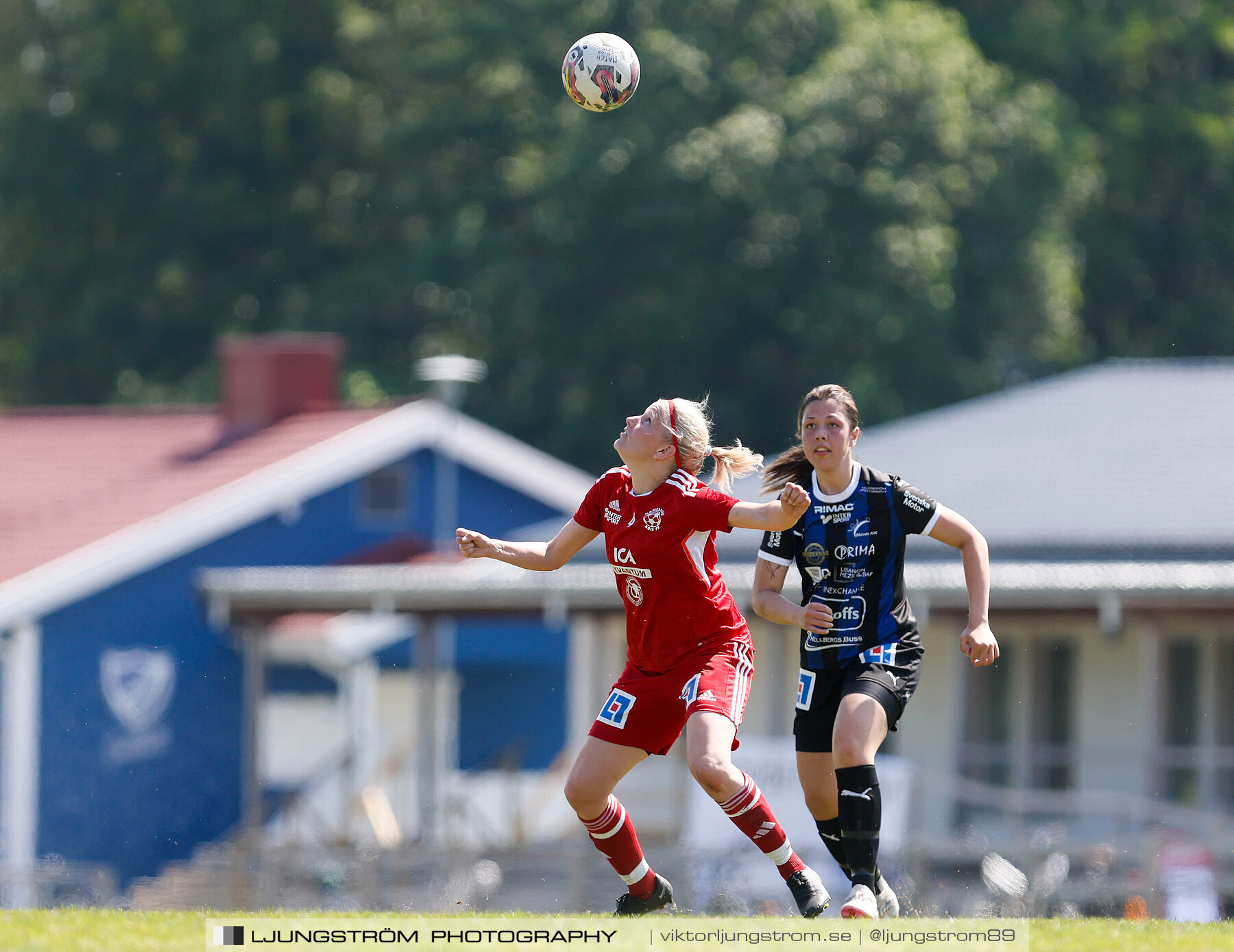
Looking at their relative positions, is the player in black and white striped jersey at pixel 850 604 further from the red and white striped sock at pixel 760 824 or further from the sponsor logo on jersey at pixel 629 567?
the sponsor logo on jersey at pixel 629 567

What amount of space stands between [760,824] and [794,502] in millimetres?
1372

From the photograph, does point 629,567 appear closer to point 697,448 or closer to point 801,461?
point 697,448

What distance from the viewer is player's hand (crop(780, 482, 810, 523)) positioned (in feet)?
23.9

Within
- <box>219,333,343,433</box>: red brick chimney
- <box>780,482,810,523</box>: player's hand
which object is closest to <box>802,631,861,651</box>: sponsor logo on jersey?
<box>780,482,810,523</box>: player's hand

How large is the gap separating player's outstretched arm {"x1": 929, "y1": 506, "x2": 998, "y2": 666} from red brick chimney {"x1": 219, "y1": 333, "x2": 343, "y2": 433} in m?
22.5

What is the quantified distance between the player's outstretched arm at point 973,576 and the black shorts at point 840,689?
26cm

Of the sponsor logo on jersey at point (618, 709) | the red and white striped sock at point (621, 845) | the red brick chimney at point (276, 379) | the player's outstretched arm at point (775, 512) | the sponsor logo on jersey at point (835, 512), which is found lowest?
the red and white striped sock at point (621, 845)

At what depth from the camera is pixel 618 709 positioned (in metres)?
7.96

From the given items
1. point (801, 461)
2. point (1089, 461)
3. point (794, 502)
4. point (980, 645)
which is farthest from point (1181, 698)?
point (794, 502)

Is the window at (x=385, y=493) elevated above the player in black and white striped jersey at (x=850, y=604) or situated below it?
above

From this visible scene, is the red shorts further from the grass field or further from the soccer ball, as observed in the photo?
the soccer ball

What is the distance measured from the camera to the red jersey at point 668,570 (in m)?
7.89

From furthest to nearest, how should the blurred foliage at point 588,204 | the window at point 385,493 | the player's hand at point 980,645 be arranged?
the blurred foliage at point 588,204 < the window at point 385,493 < the player's hand at point 980,645

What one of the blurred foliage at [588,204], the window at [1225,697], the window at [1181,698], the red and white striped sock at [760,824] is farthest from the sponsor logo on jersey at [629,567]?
the blurred foliage at [588,204]
